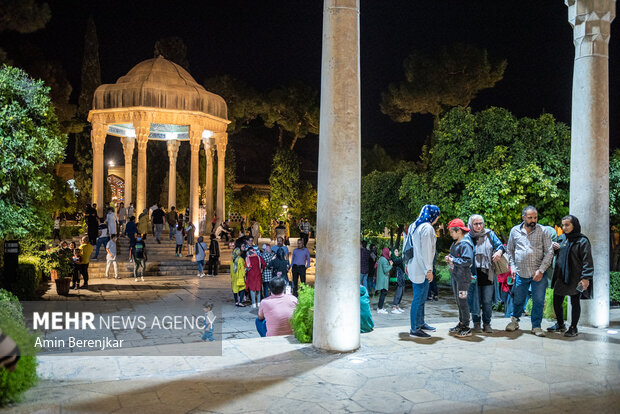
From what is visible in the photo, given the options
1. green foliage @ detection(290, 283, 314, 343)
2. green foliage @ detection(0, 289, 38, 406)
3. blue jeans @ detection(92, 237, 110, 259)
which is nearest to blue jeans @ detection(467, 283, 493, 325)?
green foliage @ detection(290, 283, 314, 343)

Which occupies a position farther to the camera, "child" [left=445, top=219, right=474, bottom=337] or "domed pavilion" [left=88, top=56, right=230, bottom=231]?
"domed pavilion" [left=88, top=56, right=230, bottom=231]

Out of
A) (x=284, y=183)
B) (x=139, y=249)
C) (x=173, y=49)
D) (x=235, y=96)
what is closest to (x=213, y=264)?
(x=139, y=249)

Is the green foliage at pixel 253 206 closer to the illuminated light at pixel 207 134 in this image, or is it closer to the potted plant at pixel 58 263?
the illuminated light at pixel 207 134

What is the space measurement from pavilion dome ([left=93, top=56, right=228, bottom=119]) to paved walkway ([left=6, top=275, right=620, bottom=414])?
17788mm

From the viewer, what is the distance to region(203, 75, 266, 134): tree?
1479 inches

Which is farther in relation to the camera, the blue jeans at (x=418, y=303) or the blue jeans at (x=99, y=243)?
the blue jeans at (x=99, y=243)

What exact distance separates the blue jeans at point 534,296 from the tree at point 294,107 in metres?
32.8

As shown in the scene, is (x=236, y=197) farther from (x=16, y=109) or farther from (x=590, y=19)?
(x=590, y=19)

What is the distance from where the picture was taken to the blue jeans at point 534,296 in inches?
257

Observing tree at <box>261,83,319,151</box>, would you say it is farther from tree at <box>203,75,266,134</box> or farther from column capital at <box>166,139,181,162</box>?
column capital at <box>166,139,181,162</box>

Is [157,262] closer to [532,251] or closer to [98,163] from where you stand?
[98,163]

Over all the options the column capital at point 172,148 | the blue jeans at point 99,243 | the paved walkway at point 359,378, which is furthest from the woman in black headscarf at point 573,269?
the column capital at point 172,148

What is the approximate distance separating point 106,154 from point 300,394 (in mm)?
43310

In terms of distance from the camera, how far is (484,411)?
3914 mm
